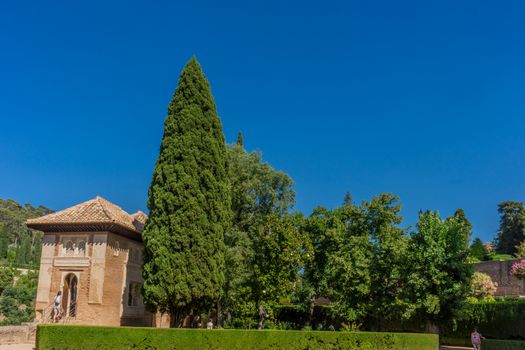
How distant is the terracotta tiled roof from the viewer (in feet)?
88.6

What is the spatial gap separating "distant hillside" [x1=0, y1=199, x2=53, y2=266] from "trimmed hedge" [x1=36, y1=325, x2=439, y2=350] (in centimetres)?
6002

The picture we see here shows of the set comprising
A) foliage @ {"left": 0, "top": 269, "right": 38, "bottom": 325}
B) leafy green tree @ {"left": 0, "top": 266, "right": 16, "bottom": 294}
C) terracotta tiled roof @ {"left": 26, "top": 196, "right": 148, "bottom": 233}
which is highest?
terracotta tiled roof @ {"left": 26, "top": 196, "right": 148, "bottom": 233}

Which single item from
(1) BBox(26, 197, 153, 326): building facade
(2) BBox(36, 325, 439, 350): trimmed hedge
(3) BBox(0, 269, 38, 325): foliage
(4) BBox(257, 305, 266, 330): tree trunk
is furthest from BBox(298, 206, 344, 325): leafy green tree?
(3) BBox(0, 269, 38, 325): foliage

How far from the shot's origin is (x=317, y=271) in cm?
3222

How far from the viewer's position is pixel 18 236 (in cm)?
9794

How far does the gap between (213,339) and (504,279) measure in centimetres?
3294

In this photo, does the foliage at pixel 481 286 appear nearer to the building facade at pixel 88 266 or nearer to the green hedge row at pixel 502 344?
the green hedge row at pixel 502 344

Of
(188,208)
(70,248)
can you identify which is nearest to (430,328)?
(188,208)

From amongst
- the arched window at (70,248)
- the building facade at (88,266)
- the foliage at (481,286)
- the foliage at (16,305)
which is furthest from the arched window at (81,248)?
the foliage at (481,286)

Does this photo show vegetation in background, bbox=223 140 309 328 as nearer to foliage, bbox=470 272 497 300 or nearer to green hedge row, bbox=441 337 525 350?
green hedge row, bbox=441 337 525 350

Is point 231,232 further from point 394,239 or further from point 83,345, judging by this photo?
point 83,345

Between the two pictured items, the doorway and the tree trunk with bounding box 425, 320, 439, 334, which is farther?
the tree trunk with bounding box 425, 320, 439, 334

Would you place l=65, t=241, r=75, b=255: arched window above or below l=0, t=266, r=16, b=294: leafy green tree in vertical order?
above

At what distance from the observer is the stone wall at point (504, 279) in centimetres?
4184
